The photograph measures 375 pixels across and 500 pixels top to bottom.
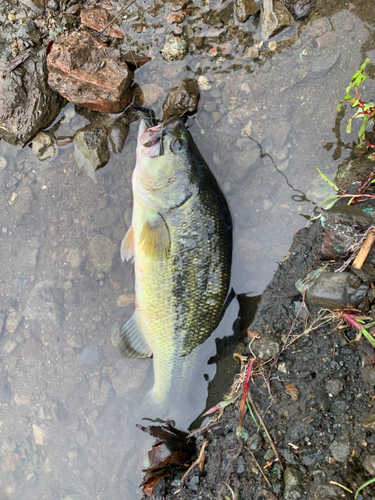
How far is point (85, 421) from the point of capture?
157 inches

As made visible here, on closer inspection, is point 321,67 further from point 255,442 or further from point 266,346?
point 255,442

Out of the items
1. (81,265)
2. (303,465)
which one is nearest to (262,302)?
(303,465)

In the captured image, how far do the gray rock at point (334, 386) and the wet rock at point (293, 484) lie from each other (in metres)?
0.67

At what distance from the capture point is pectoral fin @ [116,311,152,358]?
3582 mm

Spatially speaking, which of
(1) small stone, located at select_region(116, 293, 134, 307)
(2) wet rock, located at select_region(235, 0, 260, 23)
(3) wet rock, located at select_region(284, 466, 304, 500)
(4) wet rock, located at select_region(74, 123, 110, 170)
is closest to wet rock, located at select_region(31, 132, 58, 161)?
(4) wet rock, located at select_region(74, 123, 110, 170)

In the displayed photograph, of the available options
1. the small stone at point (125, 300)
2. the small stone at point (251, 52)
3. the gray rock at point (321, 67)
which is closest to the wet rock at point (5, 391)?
the small stone at point (125, 300)

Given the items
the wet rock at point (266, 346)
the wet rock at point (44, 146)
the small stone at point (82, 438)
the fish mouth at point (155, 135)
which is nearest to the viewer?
the wet rock at point (266, 346)

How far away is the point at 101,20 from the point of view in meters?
3.49

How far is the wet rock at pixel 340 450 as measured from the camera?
2.37 metres

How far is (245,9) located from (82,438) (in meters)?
5.36

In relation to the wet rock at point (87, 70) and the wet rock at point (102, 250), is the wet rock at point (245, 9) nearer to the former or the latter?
the wet rock at point (87, 70)

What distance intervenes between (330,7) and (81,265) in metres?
4.00

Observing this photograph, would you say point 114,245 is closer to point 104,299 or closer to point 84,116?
point 104,299

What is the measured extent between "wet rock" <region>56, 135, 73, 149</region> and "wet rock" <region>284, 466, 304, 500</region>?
12.9 feet
